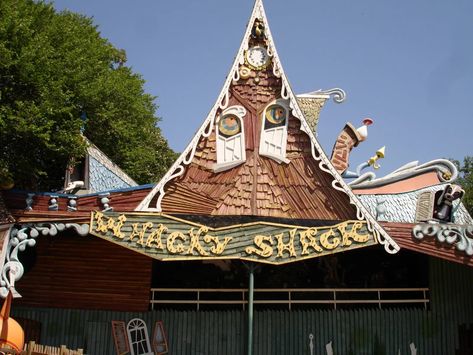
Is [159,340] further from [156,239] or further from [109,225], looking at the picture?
[109,225]

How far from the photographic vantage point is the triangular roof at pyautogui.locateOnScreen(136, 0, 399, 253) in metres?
12.7

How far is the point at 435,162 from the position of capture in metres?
15.4

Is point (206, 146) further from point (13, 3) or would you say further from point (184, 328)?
point (13, 3)

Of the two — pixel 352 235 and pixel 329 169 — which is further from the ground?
pixel 329 169

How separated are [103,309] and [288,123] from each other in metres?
6.65

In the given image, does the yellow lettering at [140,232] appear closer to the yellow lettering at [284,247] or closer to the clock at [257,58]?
the yellow lettering at [284,247]

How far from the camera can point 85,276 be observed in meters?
13.7

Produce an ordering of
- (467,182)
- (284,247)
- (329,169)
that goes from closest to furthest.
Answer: (284,247)
(329,169)
(467,182)

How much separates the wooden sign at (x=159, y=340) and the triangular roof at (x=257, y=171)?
2936 mm

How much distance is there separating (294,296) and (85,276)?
17.9ft

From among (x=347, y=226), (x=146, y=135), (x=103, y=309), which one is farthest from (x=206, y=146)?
(x=146, y=135)

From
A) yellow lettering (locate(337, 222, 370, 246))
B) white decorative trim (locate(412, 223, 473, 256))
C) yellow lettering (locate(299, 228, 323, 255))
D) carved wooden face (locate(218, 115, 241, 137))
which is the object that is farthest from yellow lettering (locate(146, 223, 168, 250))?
white decorative trim (locate(412, 223, 473, 256))

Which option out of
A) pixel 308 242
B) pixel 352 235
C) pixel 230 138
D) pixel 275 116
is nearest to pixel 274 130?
pixel 275 116

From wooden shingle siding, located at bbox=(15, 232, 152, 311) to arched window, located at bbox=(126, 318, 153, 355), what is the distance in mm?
388
